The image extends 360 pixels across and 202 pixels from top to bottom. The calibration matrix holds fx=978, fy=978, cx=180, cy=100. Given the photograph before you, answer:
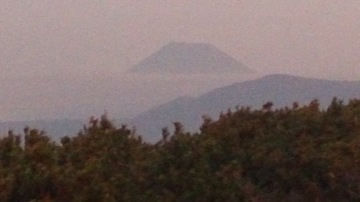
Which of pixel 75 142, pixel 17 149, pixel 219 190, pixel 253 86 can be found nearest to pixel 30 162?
pixel 17 149

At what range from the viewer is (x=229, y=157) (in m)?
11.0

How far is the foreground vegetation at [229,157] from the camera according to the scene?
9430 millimetres

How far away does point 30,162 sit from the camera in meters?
7.70

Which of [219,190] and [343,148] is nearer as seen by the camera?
[219,190]

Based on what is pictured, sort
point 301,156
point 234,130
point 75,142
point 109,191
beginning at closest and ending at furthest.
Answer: point 109,191
point 75,142
point 301,156
point 234,130

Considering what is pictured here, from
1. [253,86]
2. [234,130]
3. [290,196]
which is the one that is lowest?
[290,196]

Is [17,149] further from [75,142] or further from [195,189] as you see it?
[195,189]

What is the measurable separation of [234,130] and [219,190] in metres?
1.54

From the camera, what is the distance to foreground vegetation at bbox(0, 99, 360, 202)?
9430 millimetres

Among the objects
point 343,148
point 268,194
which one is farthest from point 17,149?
point 343,148

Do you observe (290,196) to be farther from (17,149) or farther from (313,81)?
(313,81)

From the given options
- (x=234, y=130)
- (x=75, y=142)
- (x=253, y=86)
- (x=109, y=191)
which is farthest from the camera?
(x=253, y=86)

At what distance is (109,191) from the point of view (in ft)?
25.9

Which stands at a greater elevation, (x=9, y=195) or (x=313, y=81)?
(x=313, y=81)
